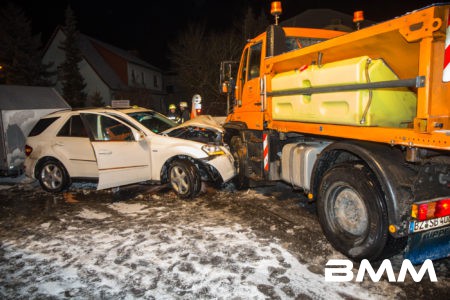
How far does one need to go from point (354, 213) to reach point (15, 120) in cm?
874

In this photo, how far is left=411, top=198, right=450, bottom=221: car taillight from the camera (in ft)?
10.8

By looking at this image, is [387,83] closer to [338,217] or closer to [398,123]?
[398,123]

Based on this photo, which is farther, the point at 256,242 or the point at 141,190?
the point at 141,190

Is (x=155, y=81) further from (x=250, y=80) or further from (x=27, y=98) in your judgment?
(x=250, y=80)

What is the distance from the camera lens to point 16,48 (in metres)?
28.1

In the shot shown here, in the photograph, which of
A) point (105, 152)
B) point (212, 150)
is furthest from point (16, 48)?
point (212, 150)

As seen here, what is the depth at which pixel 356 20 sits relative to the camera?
21.6 ft

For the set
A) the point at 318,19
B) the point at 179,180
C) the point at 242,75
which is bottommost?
the point at 179,180

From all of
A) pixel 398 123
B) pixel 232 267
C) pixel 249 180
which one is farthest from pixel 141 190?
pixel 398 123

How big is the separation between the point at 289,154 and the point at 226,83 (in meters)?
2.65

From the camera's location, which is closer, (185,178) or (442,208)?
(442,208)

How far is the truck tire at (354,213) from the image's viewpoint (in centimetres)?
358

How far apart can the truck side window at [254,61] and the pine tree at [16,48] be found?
27708 millimetres

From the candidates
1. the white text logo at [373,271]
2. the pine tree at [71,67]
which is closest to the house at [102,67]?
the pine tree at [71,67]
